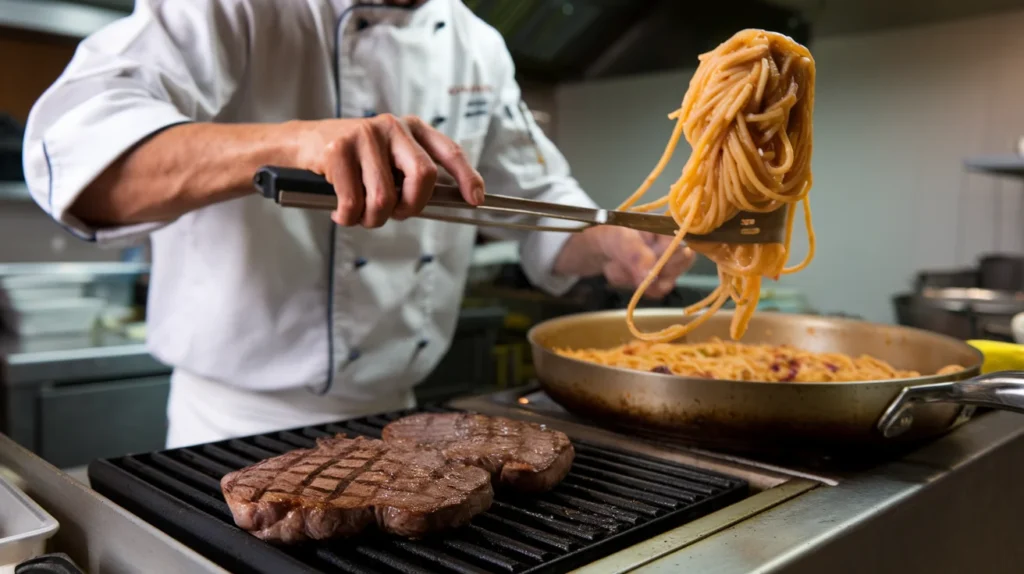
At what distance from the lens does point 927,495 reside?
105 centimetres

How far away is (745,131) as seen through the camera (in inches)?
48.6

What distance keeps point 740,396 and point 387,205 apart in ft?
1.88

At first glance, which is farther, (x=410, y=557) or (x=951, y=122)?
(x=951, y=122)

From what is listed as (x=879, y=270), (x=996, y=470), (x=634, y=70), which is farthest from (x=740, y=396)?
(x=879, y=270)

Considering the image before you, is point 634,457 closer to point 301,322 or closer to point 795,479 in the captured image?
point 795,479

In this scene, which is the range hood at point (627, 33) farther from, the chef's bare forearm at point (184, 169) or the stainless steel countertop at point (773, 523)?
the stainless steel countertop at point (773, 523)

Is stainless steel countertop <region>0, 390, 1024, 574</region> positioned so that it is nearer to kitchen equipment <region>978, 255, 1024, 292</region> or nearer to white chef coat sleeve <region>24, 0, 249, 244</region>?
white chef coat sleeve <region>24, 0, 249, 244</region>

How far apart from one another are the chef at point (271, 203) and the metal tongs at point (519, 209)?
0.22 feet

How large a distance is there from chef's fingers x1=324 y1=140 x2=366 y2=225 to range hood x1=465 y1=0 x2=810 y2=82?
111 inches

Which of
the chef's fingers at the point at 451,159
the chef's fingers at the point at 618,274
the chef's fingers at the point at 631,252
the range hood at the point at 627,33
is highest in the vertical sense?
the range hood at the point at 627,33

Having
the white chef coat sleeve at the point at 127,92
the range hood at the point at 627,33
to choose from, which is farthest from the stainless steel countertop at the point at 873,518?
the range hood at the point at 627,33

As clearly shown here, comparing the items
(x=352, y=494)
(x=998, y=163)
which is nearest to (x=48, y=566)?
(x=352, y=494)

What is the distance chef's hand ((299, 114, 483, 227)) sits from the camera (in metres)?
0.93

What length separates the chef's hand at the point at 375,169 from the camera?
933 millimetres
